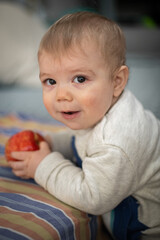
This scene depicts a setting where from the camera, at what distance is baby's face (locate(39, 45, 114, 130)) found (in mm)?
726

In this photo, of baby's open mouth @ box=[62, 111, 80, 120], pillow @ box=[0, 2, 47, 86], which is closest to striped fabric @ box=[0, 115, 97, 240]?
baby's open mouth @ box=[62, 111, 80, 120]

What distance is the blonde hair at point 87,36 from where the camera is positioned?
724 millimetres

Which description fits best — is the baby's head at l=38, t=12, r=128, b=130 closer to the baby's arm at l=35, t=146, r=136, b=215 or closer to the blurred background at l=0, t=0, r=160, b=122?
the baby's arm at l=35, t=146, r=136, b=215

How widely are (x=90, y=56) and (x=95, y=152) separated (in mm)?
245

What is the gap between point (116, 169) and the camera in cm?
70

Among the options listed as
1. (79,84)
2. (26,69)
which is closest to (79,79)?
(79,84)

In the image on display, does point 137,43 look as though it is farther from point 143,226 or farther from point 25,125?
point 143,226

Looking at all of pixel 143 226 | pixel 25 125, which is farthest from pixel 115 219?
pixel 25 125

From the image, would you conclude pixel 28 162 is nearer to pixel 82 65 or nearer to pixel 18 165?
pixel 18 165

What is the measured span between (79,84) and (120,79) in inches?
5.0

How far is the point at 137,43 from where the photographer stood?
13.6 feet

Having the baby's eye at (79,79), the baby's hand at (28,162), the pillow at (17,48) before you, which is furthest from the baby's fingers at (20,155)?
the pillow at (17,48)

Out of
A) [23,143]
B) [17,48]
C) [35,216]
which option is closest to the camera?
[35,216]

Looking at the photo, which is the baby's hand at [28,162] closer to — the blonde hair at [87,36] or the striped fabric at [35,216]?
the striped fabric at [35,216]
